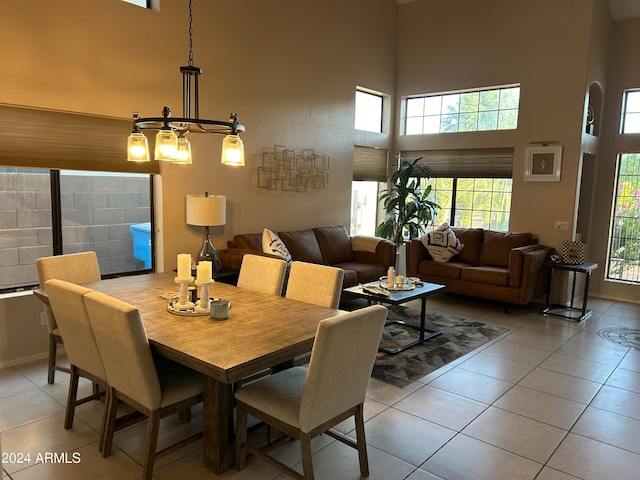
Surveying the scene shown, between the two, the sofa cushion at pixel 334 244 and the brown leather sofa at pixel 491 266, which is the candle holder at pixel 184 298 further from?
the brown leather sofa at pixel 491 266

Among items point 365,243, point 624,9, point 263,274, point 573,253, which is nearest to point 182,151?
point 263,274

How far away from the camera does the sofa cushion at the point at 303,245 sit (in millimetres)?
5605

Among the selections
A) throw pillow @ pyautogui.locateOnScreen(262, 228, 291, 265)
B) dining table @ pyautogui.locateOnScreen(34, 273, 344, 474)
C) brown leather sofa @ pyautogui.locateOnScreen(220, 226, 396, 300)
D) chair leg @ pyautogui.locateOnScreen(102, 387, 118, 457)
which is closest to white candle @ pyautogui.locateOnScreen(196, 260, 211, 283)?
dining table @ pyautogui.locateOnScreen(34, 273, 344, 474)

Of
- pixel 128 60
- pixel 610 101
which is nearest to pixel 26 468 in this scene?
pixel 128 60

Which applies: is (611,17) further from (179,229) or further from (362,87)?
(179,229)

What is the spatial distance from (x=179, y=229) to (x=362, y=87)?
11.5ft

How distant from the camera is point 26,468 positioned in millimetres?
2506

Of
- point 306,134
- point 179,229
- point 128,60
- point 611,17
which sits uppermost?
point 611,17

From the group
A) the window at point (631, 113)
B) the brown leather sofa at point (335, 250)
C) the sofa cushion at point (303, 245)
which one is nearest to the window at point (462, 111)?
the window at point (631, 113)

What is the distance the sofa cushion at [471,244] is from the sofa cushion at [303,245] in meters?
2.05

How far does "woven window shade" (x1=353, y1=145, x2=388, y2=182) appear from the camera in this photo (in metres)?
6.91

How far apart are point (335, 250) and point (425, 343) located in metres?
1.99

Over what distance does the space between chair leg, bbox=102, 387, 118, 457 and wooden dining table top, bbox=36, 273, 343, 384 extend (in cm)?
43

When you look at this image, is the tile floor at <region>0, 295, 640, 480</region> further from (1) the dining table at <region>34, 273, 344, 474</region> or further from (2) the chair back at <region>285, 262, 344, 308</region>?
(2) the chair back at <region>285, 262, 344, 308</region>
